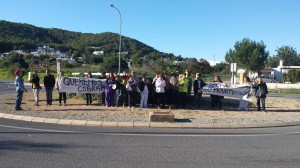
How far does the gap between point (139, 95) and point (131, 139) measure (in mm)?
8032

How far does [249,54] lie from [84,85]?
5687 centimetres

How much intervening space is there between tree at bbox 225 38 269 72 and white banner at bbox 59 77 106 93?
55818mm

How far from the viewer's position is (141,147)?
8.70 metres

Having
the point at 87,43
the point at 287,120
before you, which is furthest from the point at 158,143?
the point at 87,43

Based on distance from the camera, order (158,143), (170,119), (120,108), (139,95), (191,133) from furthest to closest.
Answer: (139,95) < (120,108) < (170,119) < (191,133) < (158,143)

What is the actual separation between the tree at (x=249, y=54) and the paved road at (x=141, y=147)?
60.0 m

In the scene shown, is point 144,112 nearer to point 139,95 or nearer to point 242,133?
point 139,95

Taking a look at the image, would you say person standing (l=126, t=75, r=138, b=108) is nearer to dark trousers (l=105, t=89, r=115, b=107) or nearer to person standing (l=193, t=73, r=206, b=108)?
dark trousers (l=105, t=89, r=115, b=107)

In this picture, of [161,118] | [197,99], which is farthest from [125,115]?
[197,99]

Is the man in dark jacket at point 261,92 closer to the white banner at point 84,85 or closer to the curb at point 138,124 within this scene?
the curb at point 138,124

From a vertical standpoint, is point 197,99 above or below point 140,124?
above

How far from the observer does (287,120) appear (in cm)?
1455

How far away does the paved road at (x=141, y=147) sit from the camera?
23.6ft

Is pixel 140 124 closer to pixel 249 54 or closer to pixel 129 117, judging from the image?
pixel 129 117
